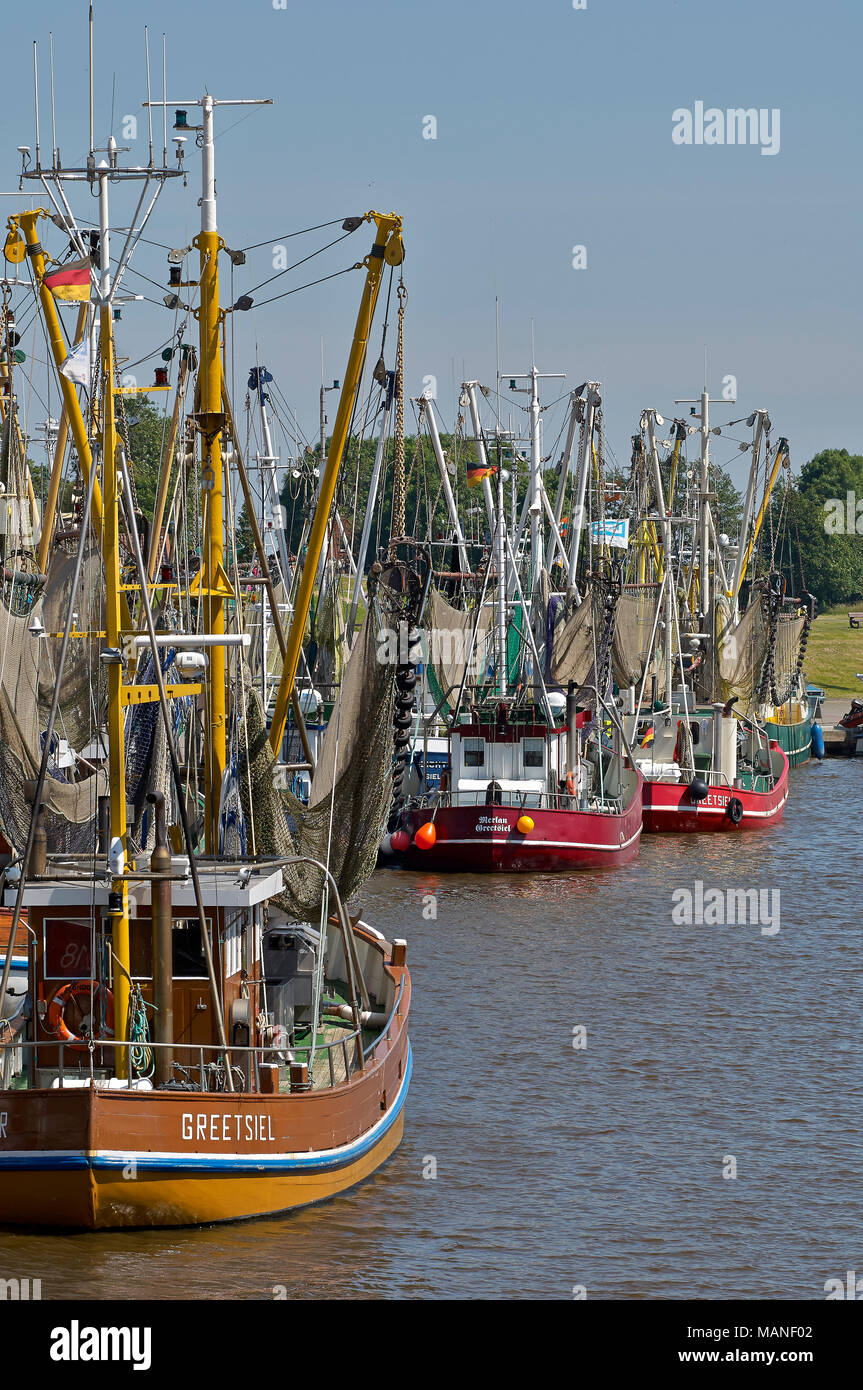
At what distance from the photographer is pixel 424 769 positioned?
52594 millimetres

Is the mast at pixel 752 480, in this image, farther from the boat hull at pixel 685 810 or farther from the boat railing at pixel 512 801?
the boat railing at pixel 512 801

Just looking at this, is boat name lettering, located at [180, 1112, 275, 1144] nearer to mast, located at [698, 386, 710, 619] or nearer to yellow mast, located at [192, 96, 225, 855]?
yellow mast, located at [192, 96, 225, 855]

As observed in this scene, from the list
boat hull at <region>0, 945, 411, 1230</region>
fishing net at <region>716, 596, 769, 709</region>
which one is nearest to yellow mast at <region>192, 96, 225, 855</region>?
boat hull at <region>0, 945, 411, 1230</region>

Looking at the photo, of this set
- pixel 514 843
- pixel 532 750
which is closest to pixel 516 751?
pixel 532 750

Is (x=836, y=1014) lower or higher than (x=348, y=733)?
lower

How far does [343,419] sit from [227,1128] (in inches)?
497

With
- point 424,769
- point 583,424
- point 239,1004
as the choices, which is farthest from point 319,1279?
point 583,424

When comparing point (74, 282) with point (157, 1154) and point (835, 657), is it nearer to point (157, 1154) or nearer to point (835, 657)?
point (157, 1154)

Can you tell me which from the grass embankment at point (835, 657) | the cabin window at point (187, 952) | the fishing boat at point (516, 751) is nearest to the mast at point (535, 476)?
the fishing boat at point (516, 751)

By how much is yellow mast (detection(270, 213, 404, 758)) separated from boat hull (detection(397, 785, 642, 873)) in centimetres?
1942

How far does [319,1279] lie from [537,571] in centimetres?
Result: 3624

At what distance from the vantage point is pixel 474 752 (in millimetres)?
49781

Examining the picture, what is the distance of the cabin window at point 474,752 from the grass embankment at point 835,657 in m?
71.5

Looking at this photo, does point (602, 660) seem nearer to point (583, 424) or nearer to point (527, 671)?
point (527, 671)
